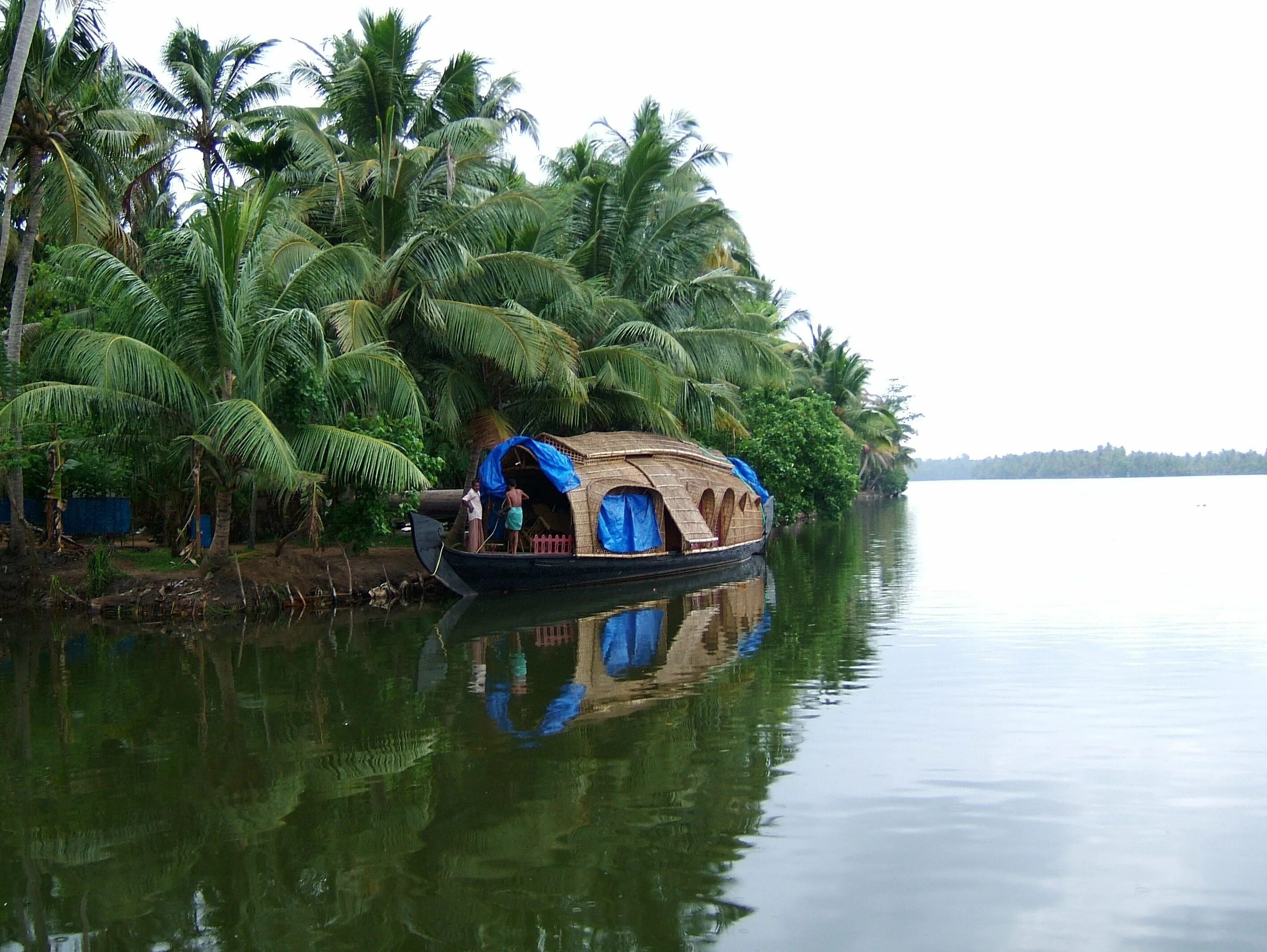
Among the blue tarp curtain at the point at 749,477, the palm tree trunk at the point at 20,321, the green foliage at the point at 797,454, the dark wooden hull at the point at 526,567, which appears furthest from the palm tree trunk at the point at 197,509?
the green foliage at the point at 797,454

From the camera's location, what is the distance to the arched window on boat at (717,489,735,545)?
19.0 m

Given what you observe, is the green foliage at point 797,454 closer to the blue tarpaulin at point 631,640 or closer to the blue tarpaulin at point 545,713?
the blue tarpaulin at point 631,640

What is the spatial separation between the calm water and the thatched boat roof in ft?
13.7

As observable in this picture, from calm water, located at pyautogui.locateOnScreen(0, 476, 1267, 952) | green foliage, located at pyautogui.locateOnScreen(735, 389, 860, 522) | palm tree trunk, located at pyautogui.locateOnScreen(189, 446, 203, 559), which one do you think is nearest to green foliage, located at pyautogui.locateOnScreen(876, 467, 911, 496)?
green foliage, located at pyautogui.locateOnScreen(735, 389, 860, 522)

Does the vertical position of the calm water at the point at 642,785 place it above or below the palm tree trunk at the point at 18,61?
below

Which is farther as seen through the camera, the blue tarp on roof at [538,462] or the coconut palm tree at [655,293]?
the coconut palm tree at [655,293]

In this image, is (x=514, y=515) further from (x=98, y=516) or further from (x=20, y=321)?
(x=20, y=321)

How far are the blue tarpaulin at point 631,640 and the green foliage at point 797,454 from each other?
39.9 feet

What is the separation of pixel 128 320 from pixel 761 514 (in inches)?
472

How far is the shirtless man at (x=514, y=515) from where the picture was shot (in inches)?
589

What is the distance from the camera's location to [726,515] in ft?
62.8

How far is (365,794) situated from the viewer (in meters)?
5.73

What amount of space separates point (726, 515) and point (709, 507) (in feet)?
1.80

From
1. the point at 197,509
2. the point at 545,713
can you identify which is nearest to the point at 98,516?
the point at 197,509
